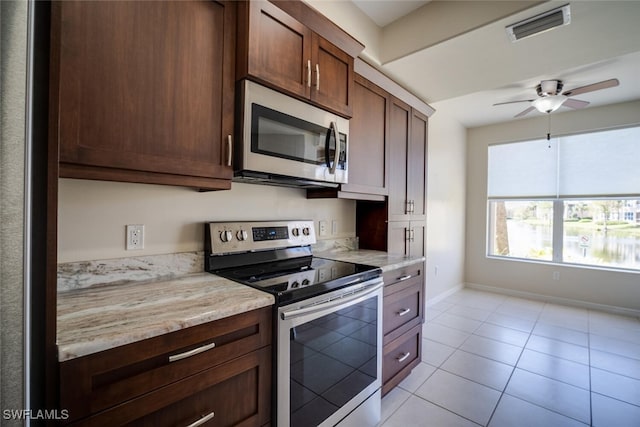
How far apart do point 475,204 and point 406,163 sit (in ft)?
9.30

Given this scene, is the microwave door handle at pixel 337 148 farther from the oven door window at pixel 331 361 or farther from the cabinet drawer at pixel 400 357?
the cabinet drawer at pixel 400 357

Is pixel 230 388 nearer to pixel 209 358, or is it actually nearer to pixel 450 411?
pixel 209 358

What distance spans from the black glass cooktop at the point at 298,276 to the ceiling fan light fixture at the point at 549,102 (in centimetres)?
294

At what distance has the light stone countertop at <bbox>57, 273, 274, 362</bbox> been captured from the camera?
2.46ft

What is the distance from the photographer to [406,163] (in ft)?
8.43

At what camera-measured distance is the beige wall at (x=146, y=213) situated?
1.16m

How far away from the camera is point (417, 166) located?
108 inches

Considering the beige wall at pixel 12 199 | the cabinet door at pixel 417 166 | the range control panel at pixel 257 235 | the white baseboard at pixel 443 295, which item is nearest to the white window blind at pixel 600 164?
the white baseboard at pixel 443 295

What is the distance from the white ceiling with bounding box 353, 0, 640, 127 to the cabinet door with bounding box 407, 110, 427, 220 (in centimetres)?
31

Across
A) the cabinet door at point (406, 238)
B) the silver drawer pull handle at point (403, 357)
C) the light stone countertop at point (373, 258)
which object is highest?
the cabinet door at point (406, 238)

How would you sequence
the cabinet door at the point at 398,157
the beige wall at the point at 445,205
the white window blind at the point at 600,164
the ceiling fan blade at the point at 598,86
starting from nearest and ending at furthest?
the cabinet door at the point at 398,157
the ceiling fan blade at the point at 598,86
the white window blind at the point at 600,164
the beige wall at the point at 445,205

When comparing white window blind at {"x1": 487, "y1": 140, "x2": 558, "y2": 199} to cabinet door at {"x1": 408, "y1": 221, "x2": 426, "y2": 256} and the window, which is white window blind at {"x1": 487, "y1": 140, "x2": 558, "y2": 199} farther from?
cabinet door at {"x1": 408, "y1": 221, "x2": 426, "y2": 256}

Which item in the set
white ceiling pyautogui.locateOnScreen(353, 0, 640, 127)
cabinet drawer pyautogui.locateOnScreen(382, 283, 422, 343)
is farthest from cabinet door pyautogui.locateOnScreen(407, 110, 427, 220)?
cabinet drawer pyautogui.locateOnScreen(382, 283, 422, 343)

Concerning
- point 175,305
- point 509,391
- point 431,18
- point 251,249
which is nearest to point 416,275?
point 509,391
